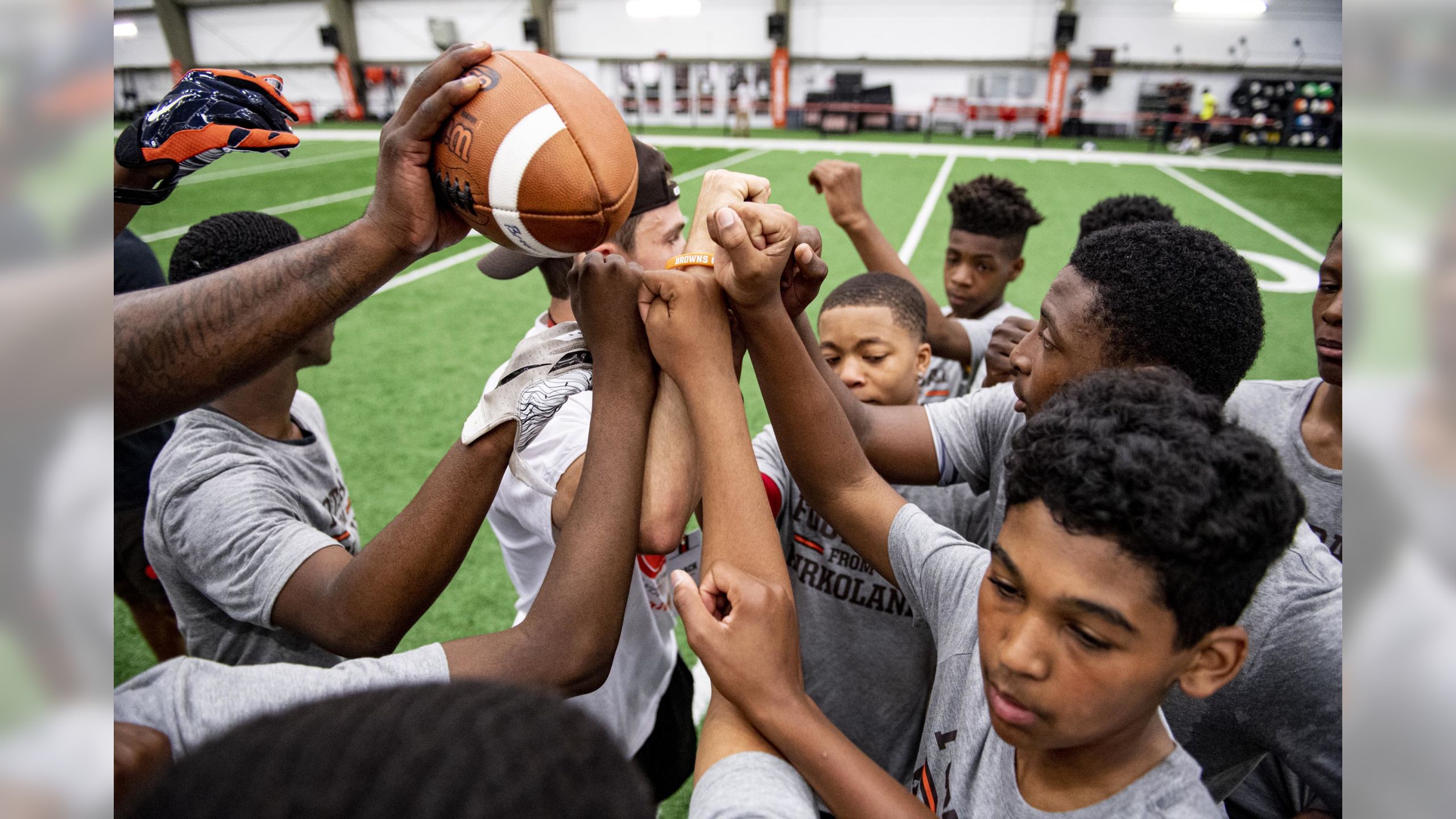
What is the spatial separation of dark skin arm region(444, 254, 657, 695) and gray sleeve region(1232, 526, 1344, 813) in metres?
1.04

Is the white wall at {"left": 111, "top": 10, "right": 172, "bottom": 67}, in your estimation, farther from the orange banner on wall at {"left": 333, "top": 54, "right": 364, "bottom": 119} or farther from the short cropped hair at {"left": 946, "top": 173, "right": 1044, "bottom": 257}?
the short cropped hair at {"left": 946, "top": 173, "right": 1044, "bottom": 257}

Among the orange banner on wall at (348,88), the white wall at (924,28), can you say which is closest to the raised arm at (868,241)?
the white wall at (924,28)

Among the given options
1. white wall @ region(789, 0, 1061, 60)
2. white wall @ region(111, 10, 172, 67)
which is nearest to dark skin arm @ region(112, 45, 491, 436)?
white wall @ region(789, 0, 1061, 60)

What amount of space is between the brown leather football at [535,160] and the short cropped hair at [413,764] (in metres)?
1.07

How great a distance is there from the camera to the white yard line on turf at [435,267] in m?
9.12

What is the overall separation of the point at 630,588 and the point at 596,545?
42 cm

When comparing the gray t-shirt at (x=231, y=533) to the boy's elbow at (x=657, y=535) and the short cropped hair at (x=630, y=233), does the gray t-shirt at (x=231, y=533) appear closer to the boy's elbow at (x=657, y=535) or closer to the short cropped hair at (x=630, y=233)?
the boy's elbow at (x=657, y=535)

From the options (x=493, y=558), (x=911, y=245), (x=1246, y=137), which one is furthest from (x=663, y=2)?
(x=493, y=558)

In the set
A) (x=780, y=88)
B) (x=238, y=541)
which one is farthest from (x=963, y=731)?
(x=780, y=88)

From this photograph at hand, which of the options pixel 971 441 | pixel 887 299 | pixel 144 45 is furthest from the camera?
pixel 144 45

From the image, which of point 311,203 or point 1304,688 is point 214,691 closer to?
point 1304,688

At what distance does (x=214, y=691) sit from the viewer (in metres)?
1.08

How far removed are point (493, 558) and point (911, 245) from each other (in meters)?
7.94
